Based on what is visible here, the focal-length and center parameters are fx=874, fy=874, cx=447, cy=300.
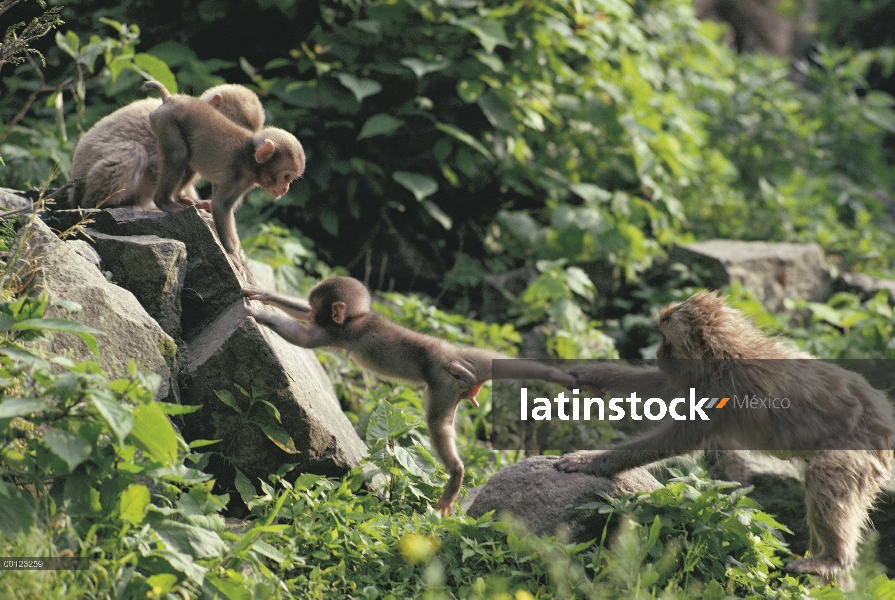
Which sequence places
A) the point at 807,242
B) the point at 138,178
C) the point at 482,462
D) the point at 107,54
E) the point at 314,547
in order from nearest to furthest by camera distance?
1. the point at 314,547
2. the point at 138,178
3. the point at 482,462
4. the point at 107,54
5. the point at 807,242

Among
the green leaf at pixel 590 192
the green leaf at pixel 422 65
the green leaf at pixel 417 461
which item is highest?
the green leaf at pixel 422 65

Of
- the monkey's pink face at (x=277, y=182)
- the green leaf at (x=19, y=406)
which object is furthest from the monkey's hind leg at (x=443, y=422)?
the green leaf at (x=19, y=406)

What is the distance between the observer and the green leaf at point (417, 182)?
831 centimetres

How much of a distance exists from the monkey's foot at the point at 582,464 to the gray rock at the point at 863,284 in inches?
239

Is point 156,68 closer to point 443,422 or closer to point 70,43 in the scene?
point 70,43

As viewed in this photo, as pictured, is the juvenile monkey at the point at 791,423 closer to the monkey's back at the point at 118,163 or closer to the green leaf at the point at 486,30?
the monkey's back at the point at 118,163

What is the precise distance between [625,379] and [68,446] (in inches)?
134

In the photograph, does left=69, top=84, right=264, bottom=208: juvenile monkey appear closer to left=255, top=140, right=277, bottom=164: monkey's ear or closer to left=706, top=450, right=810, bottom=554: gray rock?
left=255, top=140, right=277, bottom=164: monkey's ear

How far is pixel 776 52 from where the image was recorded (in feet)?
62.5

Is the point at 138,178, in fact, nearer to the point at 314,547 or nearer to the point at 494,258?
the point at 314,547

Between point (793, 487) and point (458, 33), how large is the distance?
5.11 meters

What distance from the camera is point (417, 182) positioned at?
8414 millimetres

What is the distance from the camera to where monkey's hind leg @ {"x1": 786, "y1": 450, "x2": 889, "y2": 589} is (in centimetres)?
495

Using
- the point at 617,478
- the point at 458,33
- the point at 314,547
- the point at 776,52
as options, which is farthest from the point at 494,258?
the point at 776,52
